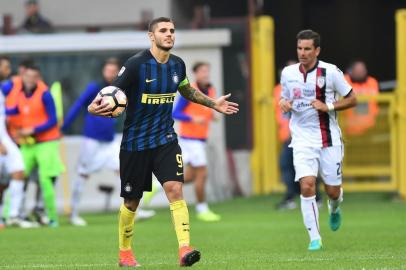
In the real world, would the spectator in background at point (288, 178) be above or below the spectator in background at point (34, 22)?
below

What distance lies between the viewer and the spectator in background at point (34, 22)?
23438 mm

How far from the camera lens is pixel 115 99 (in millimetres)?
10984

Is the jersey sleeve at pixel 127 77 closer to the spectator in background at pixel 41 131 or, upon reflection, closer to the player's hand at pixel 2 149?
the player's hand at pixel 2 149

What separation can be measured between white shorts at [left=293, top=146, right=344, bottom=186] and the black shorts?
2073 millimetres

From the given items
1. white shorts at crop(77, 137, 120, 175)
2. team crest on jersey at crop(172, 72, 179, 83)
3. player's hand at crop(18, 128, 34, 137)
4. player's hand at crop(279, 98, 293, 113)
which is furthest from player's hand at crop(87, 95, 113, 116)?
white shorts at crop(77, 137, 120, 175)

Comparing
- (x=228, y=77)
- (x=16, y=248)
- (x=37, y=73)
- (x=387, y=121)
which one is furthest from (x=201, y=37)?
(x=16, y=248)

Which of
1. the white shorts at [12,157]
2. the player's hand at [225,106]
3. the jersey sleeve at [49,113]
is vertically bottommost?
the white shorts at [12,157]

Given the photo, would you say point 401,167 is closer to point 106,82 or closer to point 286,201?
point 286,201

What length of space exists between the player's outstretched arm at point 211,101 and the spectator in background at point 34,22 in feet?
38.5

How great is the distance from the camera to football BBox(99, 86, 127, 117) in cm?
1094

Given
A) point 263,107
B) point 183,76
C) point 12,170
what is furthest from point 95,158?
point 183,76

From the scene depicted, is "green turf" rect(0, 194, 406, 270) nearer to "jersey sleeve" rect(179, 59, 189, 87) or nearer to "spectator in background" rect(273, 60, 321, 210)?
"spectator in background" rect(273, 60, 321, 210)

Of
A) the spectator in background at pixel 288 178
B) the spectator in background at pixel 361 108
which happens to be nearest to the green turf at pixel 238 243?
the spectator in background at pixel 288 178

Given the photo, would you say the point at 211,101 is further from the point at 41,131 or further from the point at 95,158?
the point at 95,158
